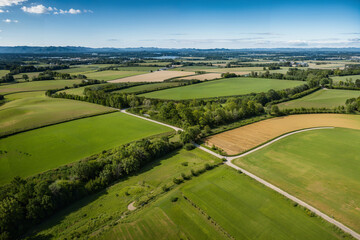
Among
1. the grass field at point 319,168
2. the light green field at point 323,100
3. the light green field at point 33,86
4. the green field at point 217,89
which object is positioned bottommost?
the grass field at point 319,168

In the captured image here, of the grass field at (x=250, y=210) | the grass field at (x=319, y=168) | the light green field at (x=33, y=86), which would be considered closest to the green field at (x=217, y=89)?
the grass field at (x=319, y=168)

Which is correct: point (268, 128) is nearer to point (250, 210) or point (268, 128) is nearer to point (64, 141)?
point (250, 210)

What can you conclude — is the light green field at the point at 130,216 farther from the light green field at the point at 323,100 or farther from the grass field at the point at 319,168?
the light green field at the point at 323,100

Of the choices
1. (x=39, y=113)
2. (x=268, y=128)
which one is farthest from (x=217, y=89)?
(x=39, y=113)

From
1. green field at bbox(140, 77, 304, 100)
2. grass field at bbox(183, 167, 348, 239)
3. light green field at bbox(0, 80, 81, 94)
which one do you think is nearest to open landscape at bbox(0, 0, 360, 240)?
grass field at bbox(183, 167, 348, 239)

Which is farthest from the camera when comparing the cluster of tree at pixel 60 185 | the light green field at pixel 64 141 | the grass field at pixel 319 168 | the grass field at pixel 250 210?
the light green field at pixel 64 141
